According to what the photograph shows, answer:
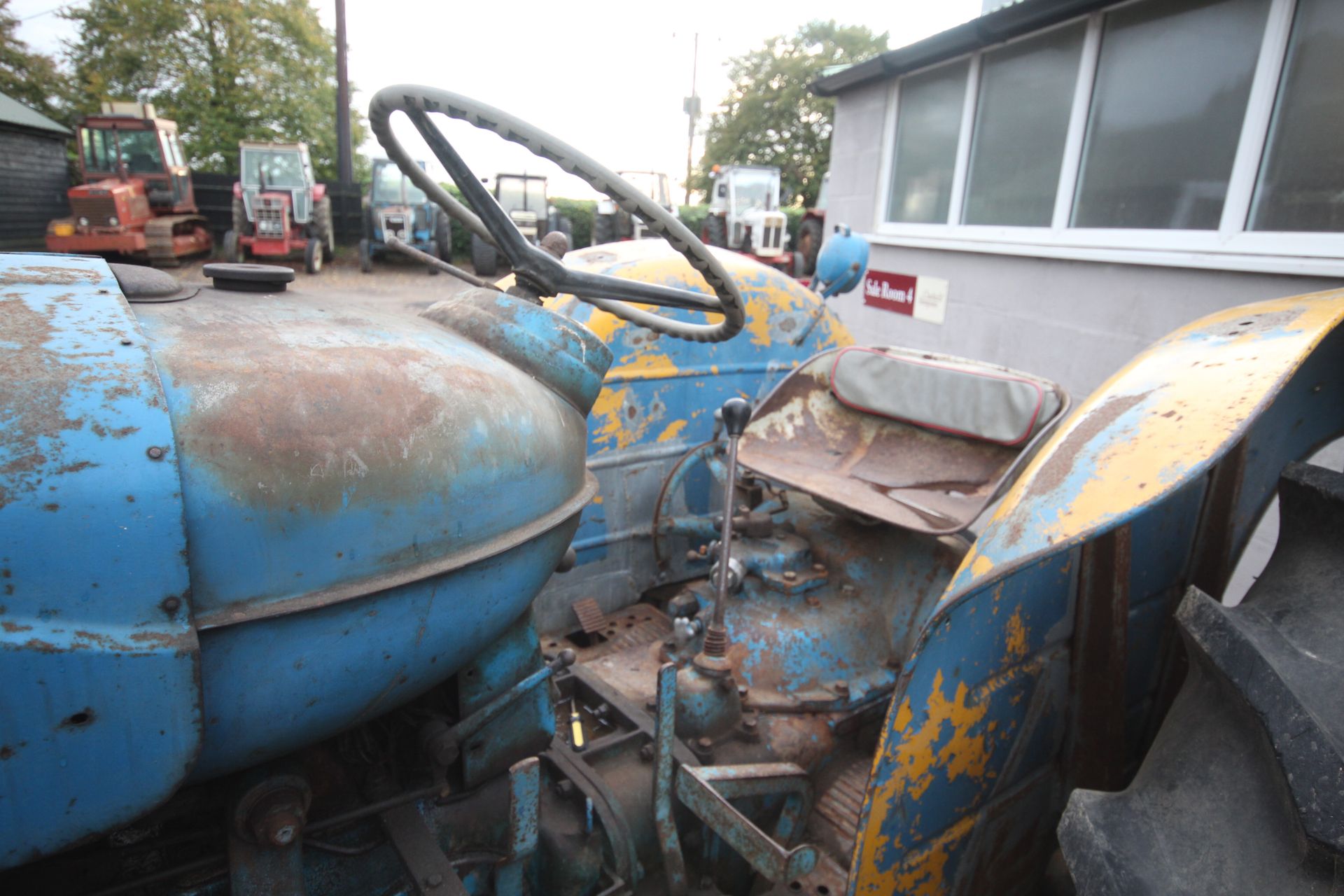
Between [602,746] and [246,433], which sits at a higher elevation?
[246,433]

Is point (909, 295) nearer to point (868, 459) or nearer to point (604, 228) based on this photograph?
point (868, 459)

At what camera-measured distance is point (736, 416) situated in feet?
6.59

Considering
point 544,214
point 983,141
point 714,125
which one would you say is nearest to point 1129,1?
point 983,141

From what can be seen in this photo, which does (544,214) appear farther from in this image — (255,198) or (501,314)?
(501,314)

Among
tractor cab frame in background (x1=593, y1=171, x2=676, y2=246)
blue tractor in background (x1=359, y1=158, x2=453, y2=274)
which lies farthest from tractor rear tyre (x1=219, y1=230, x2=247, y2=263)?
tractor cab frame in background (x1=593, y1=171, x2=676, y2=246)

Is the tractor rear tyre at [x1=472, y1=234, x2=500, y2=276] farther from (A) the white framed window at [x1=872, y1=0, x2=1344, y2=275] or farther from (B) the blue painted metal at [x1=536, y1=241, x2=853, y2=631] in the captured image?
(B) the blue painted metal at [x1=536, y1=241, x2=853, y2=631]

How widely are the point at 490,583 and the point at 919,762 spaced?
0.72 m

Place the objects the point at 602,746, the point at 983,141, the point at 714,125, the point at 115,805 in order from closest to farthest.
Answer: the point at 115,805 < the point at 602,746 < the point at 983,141 < the point at 714,125

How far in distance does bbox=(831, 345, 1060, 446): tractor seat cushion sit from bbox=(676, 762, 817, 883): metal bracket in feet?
3.52

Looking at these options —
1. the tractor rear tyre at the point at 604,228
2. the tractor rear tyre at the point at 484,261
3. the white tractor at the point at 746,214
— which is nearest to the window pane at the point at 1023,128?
the tractor rear tyre at the point at 484,261

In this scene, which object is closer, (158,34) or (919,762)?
(919,762)

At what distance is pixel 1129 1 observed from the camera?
3.43 meters

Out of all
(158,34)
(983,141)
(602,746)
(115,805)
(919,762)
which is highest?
(158,34)

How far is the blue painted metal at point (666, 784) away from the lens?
57.6 inches
